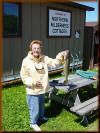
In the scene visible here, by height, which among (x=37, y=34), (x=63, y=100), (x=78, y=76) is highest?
(x=37, y=34)

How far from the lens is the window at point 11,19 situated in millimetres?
6441

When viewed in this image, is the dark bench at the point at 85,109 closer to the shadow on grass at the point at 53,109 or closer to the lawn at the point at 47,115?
the lawn at the point at 47,115

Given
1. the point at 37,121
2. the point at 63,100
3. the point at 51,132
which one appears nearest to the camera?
the point at 51,132

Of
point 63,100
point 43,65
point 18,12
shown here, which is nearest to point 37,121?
point 63,100

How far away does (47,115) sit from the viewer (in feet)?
15.1

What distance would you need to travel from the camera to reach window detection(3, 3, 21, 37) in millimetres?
6441

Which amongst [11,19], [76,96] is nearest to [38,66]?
[76,96]

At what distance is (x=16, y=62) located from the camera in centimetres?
693

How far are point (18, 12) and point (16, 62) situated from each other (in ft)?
5.51

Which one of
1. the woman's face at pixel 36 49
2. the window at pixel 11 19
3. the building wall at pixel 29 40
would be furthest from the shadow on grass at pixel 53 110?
the window at pixel 11 19

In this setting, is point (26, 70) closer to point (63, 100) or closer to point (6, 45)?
point (63, 100)

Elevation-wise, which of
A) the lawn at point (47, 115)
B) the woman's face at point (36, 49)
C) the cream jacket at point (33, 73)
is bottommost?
the lawn at point (47, 115)

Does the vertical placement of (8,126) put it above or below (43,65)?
below

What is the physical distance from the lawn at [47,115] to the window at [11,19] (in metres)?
2.23
